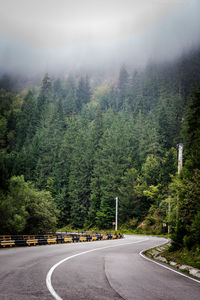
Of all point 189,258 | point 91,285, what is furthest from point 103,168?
point 91,285

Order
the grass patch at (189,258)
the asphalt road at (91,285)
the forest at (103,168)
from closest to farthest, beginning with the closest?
the asphalt road at (91,285), the grass patch at (189,258), the forest at (103,168)

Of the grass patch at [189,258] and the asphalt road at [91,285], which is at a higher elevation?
the asphalt road at [91,285]


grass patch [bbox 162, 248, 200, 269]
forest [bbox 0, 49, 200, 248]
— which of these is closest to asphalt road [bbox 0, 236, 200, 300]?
grass patch [bbox 162, 248, 200, 269]

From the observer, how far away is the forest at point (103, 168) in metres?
42.1

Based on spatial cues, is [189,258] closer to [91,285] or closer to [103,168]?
[91,285]

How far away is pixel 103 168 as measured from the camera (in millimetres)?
84500

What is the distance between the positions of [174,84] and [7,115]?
83.5 m

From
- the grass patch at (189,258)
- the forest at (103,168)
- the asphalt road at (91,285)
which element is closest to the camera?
the asphalt road at (91,285)

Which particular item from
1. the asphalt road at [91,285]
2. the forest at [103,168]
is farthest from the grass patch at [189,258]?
the asphalt road at [91,285]

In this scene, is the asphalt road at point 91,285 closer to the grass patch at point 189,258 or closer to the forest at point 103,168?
the grass patch at point 189,258

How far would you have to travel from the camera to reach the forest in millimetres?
42125

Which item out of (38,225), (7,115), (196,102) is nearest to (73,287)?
(196,102)

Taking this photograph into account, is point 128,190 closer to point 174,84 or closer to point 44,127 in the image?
point 44,127

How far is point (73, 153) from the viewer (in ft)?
317
